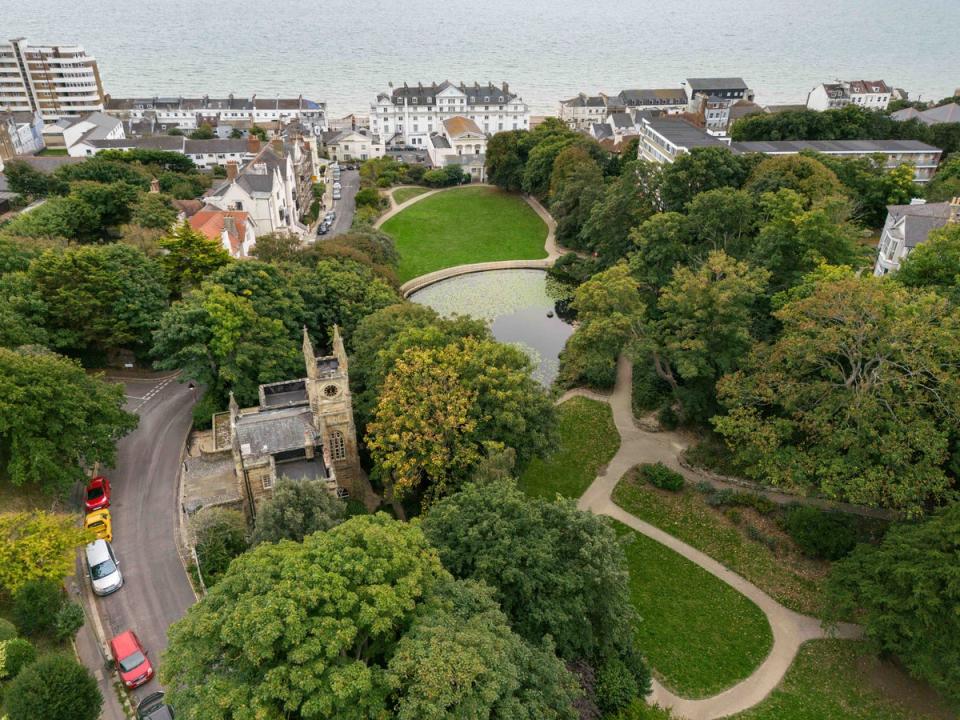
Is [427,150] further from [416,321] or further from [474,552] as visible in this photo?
[474,552]

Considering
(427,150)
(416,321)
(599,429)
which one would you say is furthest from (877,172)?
(427,150)

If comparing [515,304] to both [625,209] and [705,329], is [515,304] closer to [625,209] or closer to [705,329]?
[625,209]

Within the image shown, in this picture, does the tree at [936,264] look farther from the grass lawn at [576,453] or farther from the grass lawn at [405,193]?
the grass lawn at [405,193]

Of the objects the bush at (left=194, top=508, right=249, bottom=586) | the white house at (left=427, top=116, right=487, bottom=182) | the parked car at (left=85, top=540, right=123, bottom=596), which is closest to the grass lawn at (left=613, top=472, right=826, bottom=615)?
the bush at (left=194, top=508, right=249, bottom=586)

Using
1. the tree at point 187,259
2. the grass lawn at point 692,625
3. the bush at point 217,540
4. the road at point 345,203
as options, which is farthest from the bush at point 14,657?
the road at point 345,203

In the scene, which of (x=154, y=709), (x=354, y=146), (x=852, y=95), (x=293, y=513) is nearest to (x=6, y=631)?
(x=154, y=709)

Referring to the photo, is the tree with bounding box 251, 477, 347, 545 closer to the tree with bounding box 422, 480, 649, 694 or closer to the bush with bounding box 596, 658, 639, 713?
the tree with bounding box 422, 480, 649, 694
